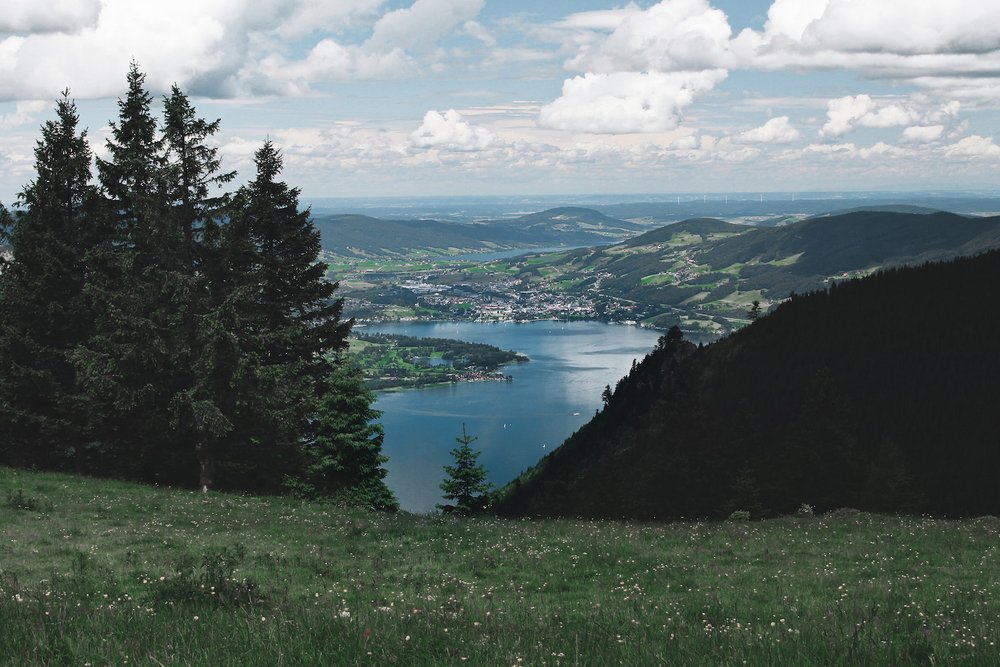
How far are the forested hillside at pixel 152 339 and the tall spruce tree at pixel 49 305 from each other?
0.07 meters

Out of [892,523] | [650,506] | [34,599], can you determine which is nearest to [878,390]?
[650,506]

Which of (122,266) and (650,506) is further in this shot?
(650,506)

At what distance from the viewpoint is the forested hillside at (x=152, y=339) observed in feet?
102

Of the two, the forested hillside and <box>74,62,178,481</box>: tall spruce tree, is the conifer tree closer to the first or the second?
the forested hillside

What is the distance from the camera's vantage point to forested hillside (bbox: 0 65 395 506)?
31.1 m

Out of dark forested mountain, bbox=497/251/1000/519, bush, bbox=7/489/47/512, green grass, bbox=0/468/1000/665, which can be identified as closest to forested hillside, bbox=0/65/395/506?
green grass, bbox=0/468/1000/665

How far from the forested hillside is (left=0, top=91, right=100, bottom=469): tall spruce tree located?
0.22ft

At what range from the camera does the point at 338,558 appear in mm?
16125

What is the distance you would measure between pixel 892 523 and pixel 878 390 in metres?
95.6

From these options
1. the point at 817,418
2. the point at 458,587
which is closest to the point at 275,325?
the point at 458,587

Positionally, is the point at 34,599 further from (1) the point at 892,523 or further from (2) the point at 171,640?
(1) the point at 892,523

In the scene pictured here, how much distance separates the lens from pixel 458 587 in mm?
12984

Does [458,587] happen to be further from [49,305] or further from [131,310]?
[49,305]

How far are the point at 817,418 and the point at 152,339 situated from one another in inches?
2250
